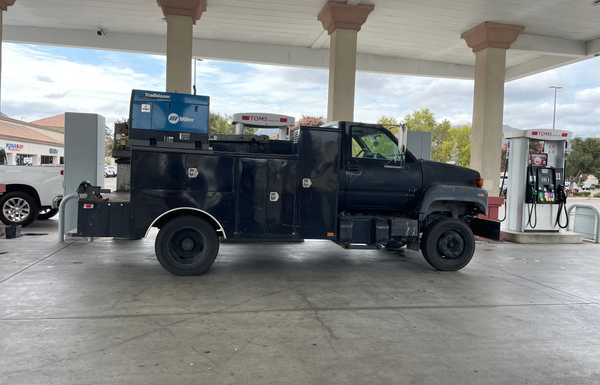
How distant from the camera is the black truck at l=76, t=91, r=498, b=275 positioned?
24.3 ft

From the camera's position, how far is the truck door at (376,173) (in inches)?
328

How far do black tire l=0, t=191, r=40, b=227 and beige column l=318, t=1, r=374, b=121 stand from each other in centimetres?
824

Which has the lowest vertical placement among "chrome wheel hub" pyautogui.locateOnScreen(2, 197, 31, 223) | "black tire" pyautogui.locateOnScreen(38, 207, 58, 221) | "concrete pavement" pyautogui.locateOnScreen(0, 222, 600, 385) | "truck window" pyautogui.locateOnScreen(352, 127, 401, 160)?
"concrete pavement" pyautogui.locateOnScreen(0, 222, 600, 385)

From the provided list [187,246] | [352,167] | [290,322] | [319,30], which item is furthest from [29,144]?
[290,322]

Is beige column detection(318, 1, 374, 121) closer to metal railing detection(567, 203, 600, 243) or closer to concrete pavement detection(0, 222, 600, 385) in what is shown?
concrete pavement detection(0, 222, 600, 385)

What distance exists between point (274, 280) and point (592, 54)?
48.2 ft

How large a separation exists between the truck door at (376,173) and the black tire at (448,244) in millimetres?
692

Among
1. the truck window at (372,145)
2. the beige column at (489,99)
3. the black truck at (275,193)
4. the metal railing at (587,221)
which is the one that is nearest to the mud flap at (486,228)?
the black truck at (275,193)

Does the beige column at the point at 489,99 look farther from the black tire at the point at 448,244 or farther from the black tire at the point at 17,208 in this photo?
the black tire at the point at 17,208

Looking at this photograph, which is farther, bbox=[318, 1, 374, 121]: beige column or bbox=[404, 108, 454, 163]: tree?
bbox=[404, 108, 454, 163]: tree

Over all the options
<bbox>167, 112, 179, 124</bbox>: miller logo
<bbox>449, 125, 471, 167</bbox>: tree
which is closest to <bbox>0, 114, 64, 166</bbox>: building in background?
<bbox>167, 112, 179, 124</bbox>: miller logo

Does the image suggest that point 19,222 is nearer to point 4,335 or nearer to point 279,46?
point 4,335

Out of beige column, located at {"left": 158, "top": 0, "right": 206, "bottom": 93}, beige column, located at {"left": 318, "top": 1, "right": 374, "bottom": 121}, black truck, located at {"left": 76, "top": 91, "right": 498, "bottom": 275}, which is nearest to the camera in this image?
black truck, located at {"left": 76, "top": 91, "right": 498, "bottom": 275}

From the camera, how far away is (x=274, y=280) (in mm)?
7449
